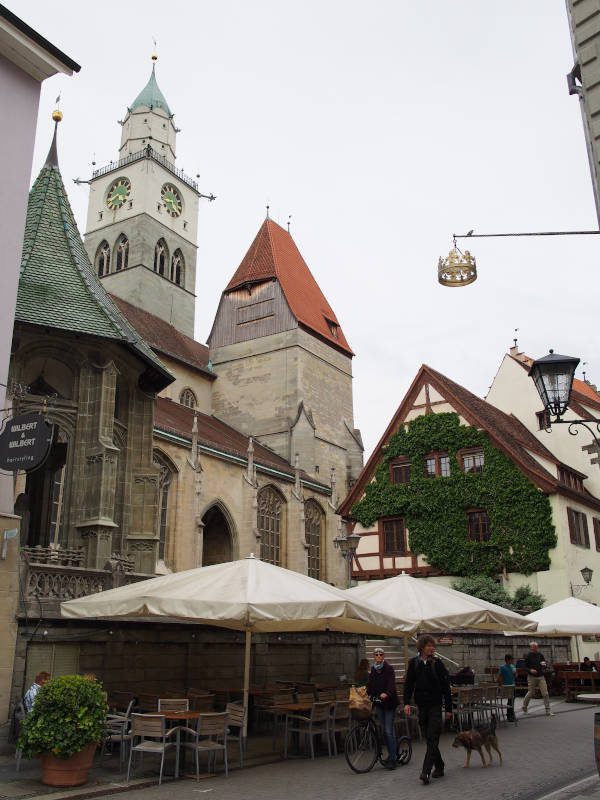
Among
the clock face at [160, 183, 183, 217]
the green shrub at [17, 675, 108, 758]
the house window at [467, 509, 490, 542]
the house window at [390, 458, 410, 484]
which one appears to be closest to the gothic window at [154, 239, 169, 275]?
the clock face at [160, 183, 183, 217]

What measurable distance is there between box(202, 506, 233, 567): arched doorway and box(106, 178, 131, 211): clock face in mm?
28694

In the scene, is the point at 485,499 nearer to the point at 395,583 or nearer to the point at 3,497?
the point at 395,583

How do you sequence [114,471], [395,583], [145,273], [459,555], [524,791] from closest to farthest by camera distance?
[524,791]
[395,583]
[114,471]
[459,555]
[145,273]

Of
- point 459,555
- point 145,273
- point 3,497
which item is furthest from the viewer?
point 145,273

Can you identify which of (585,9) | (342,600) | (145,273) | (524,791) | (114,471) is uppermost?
(145,273)

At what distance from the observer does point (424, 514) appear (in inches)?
982

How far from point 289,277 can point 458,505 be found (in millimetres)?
19295

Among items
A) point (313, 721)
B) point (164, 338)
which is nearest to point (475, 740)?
point (313, 721)

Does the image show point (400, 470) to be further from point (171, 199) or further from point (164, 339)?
point (171, 199)

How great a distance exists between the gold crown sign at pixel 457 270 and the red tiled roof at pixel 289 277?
26.6 m

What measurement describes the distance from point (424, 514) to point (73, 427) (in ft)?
44.6

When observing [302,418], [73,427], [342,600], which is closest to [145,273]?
[302,418]

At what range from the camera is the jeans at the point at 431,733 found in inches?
303

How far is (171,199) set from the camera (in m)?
51.0
